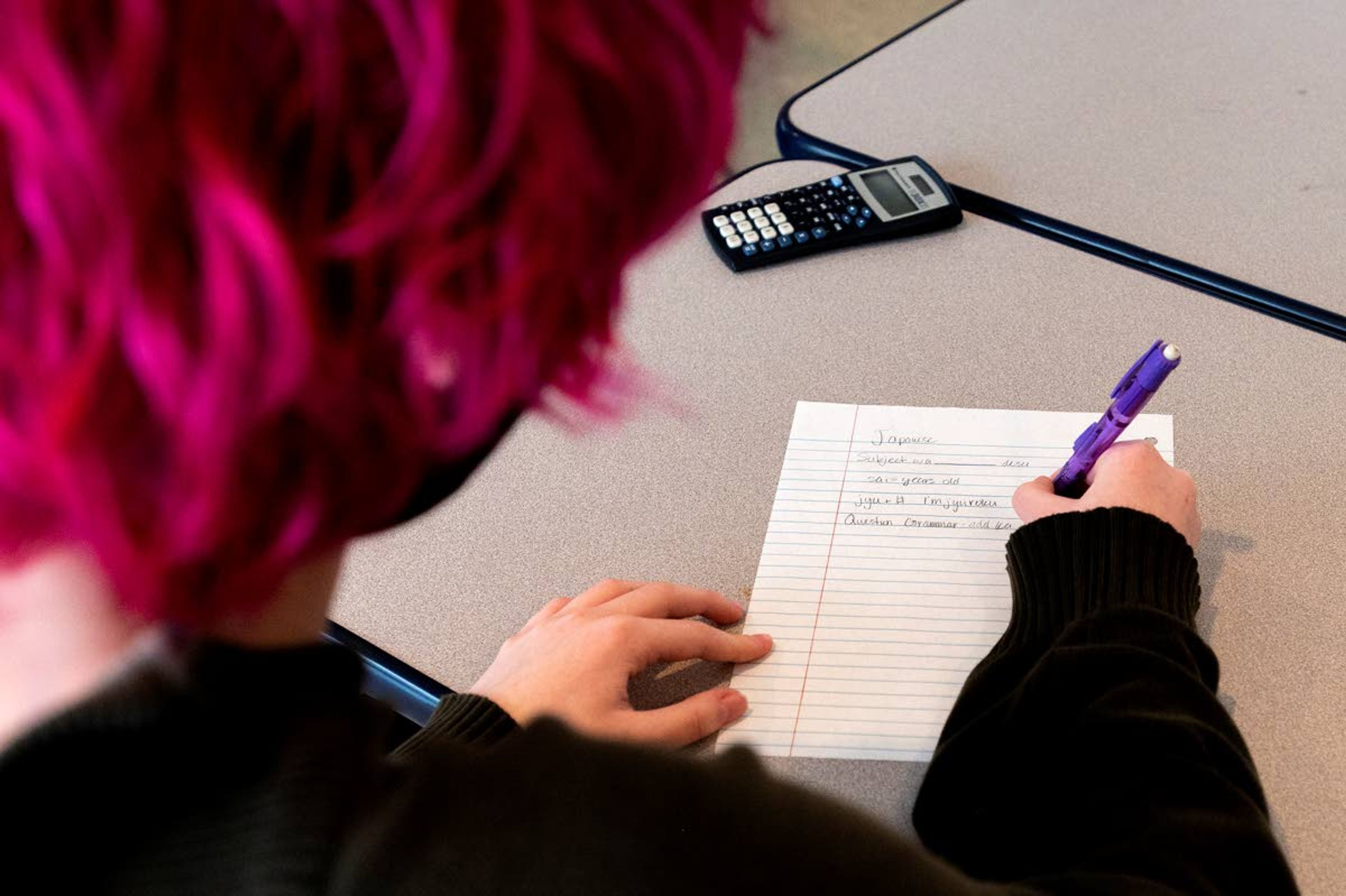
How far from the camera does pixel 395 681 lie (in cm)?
76

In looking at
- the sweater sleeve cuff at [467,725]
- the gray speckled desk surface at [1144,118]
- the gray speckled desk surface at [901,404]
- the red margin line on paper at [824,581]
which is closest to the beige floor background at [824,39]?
the gray speckled desk surface at [1144,118]

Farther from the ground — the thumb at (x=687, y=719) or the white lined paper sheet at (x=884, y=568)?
the thumb at (x=687, y=719)

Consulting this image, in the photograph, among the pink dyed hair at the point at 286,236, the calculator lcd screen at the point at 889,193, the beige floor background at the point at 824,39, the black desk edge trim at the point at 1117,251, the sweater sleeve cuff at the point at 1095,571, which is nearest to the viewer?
the pink dyed hair at the point at 286,236

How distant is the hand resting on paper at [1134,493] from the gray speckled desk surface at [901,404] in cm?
5

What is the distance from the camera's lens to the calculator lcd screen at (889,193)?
1.05 m

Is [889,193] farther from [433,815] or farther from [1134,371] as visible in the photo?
[433,815]

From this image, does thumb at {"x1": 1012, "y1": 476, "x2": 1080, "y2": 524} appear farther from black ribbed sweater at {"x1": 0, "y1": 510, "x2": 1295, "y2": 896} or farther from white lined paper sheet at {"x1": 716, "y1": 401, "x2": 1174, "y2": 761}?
black ribbed sweater at {"x1": 0, "y1": 510, "x2": 1295, "y2": 896}

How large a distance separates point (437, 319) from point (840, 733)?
16.1 inches

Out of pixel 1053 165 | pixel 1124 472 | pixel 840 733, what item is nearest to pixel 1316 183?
pixel 1053 165

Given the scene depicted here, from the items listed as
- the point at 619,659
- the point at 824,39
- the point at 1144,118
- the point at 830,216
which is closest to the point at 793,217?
the point at 830,216

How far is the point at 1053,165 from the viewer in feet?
3.68

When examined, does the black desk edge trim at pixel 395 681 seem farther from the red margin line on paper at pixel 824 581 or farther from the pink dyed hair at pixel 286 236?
the pink dyed hair at pixel 286 236

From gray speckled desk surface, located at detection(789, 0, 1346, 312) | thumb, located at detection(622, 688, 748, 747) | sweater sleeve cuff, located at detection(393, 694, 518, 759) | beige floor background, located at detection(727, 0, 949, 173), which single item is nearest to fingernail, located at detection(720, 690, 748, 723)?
thumb, located at detection(622, 688, 748, 747)

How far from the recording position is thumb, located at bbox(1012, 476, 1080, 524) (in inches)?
29.6
